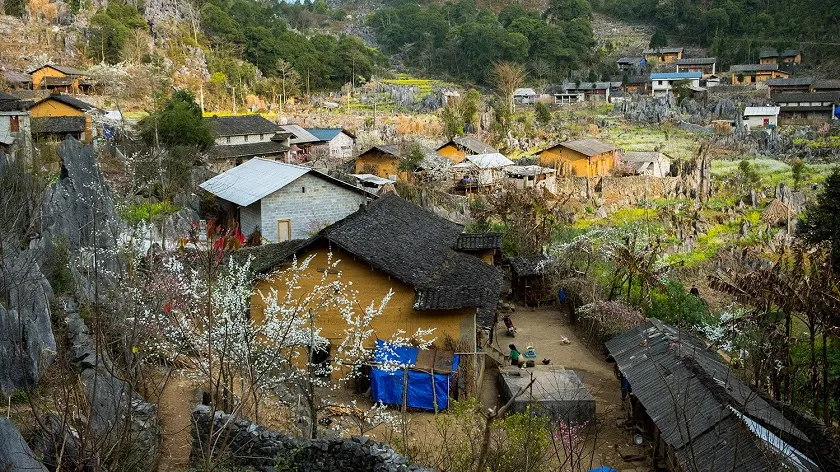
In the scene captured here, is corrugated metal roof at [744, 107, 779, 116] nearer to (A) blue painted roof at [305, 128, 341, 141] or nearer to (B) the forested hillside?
(B) the forested hillside

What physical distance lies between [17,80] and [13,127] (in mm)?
22804

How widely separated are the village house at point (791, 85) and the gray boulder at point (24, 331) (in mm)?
71359

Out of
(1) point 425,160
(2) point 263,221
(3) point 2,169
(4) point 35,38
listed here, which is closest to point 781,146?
(1) point 425,160

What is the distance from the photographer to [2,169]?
17.0 m

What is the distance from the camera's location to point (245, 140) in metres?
37.8

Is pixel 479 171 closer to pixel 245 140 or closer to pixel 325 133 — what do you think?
pixel 245 140

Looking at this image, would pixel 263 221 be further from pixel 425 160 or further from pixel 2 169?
pixel 425 160

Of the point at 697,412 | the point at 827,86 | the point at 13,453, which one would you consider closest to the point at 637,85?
the point at 827,86

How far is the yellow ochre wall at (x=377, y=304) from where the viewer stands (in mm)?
14008

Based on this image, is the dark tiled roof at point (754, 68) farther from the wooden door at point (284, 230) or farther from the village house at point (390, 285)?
the village house at point (390, 285)

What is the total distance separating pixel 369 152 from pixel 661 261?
17.9 m

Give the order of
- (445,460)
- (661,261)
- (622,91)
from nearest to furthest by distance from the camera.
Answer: (445,460) → (661,261) → (622,91)

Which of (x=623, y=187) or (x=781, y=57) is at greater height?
(x=781, y=57)

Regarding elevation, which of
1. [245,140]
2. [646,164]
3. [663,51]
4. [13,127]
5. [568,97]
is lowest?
[646,164]
